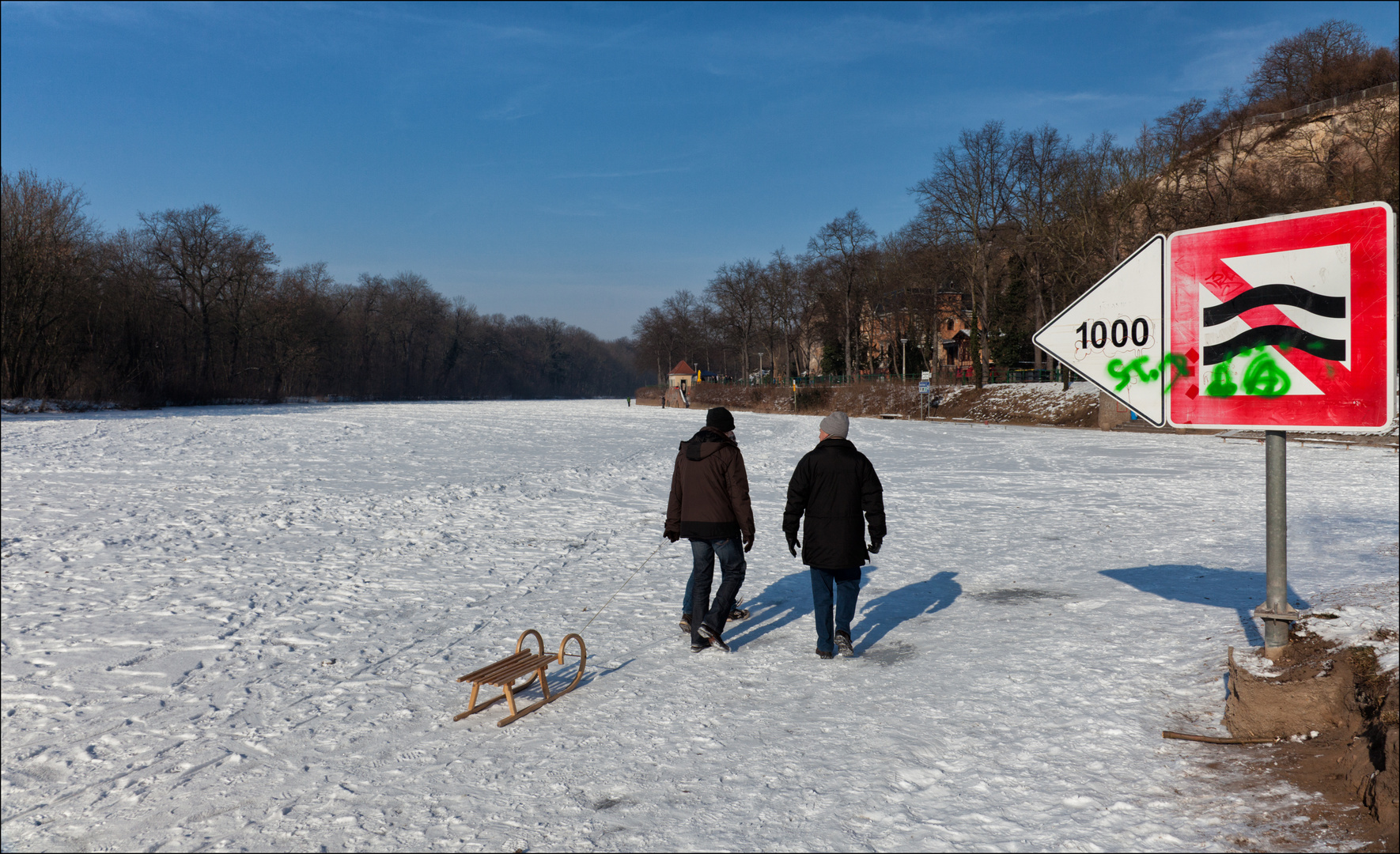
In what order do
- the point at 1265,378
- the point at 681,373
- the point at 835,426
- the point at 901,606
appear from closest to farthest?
the point at 1265,378, the point at 835,426, the point at 901,606, the point at 681,373

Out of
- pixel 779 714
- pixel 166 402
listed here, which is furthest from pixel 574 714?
pixel 166 402

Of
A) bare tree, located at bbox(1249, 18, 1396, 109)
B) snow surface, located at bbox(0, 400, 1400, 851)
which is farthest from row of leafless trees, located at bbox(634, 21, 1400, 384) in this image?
snow surface, located at bbox(0, 400, 1400, 851)

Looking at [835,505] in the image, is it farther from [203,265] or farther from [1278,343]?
[203,265]

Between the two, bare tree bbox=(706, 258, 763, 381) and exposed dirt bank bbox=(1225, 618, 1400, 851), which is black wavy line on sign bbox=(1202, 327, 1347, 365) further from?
bare tree bbox=(706, 258, 763, 381)

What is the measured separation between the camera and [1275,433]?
16.0 feet

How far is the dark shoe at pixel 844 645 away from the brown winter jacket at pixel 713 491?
105cm

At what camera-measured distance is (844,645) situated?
6574 mm

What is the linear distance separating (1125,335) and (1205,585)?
4.42 m

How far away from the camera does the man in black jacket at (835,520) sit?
250 inches

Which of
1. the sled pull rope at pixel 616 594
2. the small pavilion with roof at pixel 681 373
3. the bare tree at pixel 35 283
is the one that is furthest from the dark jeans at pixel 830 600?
the small pavilion with roof at pixel 681 373

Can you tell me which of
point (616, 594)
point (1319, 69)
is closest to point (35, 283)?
point (616, 594)

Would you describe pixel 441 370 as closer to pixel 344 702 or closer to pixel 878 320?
pixel 878 320

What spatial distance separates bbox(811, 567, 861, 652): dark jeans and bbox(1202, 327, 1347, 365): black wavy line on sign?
9.31 ft

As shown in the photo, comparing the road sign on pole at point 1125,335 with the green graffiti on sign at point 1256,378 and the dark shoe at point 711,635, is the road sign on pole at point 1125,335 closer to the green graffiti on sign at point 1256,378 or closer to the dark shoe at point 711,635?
the green graffiti on sign at point 1256,378
